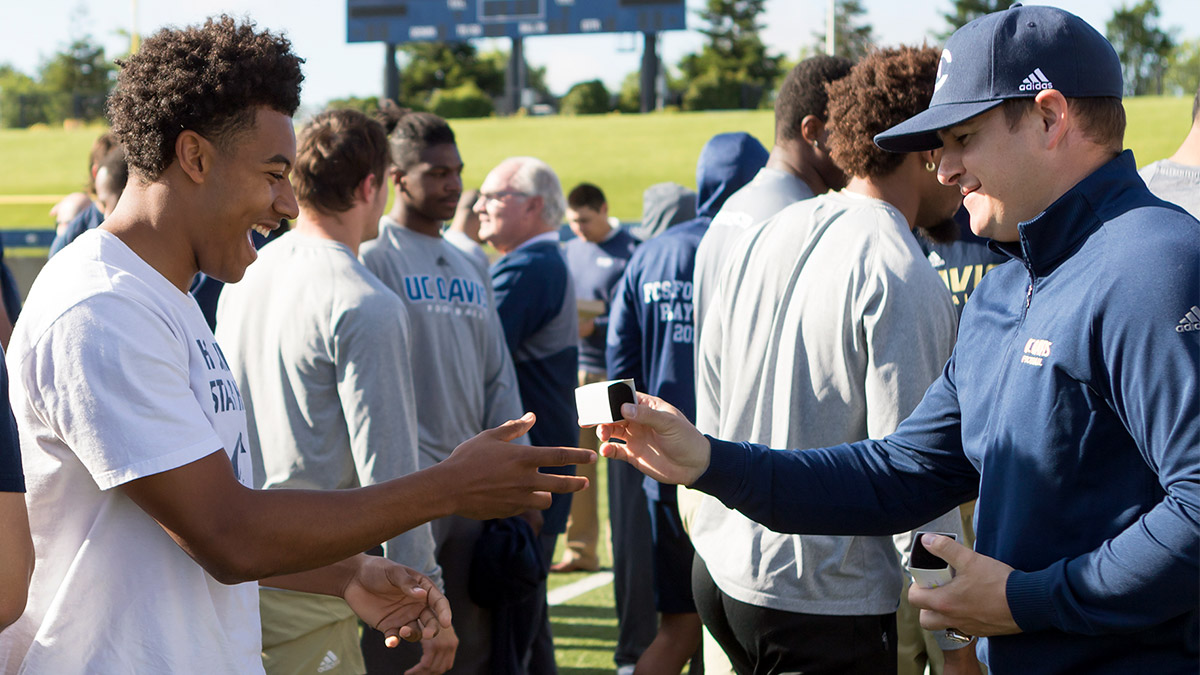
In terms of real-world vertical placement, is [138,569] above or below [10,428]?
below

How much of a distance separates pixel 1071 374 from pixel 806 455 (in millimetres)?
704

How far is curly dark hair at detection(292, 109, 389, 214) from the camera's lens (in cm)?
349

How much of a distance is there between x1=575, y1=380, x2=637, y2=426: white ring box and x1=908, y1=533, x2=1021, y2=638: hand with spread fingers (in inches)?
24.9

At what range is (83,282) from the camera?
1771 millimetres

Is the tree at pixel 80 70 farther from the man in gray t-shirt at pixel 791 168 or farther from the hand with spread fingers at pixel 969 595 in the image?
the hand with spread fingers at pixel 969 595

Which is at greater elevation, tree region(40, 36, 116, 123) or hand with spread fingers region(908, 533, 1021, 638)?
tree region(40, 36, 116, 123)

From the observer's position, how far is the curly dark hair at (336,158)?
11.5 ft

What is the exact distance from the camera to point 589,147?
129 feet

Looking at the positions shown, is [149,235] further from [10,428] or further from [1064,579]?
[1064,579]

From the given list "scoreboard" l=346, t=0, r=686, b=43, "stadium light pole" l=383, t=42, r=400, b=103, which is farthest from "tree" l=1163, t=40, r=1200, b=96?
"stadium light pole" l=383, t=42, r=400, b=103

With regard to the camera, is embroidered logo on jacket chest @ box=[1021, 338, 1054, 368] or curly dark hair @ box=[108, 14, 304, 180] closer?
embroidered logo on jacket chest @ box=[1021, 338, 1054, 368]

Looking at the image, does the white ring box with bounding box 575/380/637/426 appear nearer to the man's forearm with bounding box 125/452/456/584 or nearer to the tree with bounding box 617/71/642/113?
the man's forearm with bounding box 125/452/456/584

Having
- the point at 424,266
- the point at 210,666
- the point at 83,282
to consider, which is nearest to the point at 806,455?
the point at 210,666

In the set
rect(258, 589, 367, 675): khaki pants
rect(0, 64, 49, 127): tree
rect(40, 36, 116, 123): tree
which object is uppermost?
rect(40, 36, 116, 123): tree
